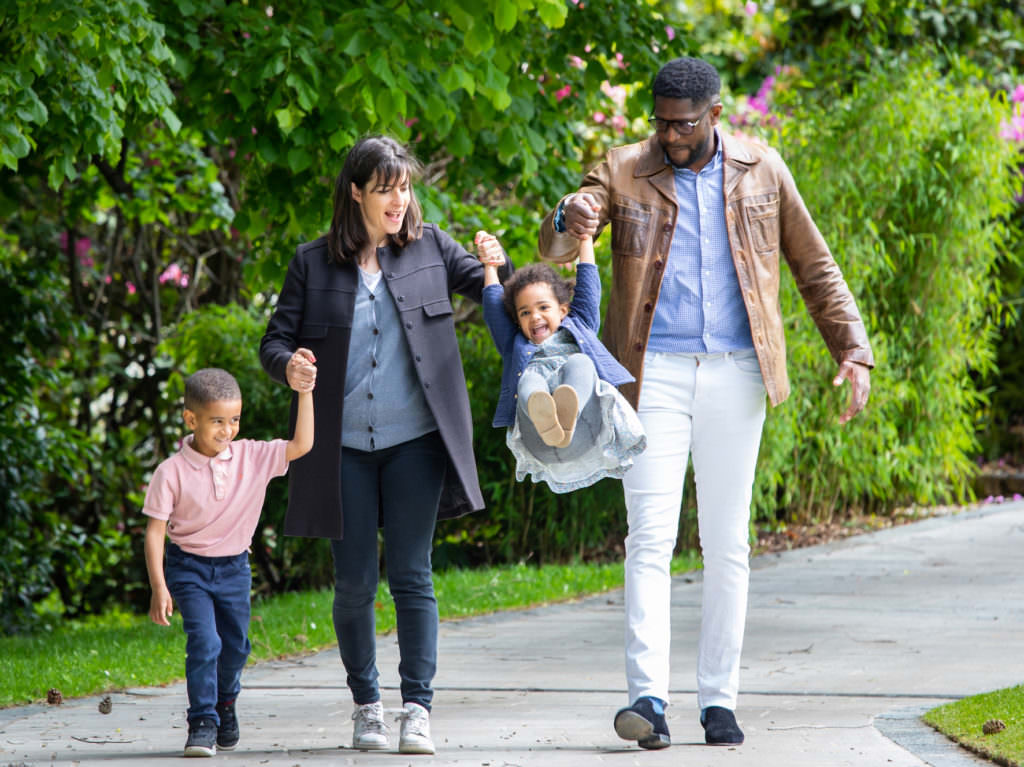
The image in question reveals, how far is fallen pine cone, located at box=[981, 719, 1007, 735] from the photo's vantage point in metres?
4.21

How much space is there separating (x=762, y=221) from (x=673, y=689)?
1.80m

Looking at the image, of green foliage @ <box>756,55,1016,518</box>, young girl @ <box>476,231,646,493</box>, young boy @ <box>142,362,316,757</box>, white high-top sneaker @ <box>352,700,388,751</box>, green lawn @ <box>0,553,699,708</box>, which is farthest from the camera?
green foliage @ <box>756,55,1016,518</box>

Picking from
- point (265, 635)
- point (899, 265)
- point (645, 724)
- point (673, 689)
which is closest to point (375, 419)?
point (645, 724)

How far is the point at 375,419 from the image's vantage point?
13.8ft

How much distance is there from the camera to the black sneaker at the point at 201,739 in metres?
4.14

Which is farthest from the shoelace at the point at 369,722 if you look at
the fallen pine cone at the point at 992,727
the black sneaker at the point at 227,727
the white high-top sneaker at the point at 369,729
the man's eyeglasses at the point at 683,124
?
the man's eyeglasses at the point at 683,124

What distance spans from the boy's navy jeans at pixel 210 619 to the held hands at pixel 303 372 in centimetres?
57

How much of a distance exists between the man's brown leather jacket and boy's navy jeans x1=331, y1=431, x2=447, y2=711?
0.66m

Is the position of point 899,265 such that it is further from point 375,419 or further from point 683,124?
point 375,419

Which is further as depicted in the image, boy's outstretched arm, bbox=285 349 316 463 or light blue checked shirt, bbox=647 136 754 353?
light blue checked shirt, bbox=647 136 754 353

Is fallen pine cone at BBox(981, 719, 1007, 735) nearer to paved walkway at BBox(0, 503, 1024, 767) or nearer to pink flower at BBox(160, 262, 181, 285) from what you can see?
paved walkway at BBox(0, 503, 1024, 767)

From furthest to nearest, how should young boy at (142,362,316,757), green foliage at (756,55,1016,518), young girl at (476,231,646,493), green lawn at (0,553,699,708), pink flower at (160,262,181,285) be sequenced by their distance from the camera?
pink flower at (160,262,181,285), green foliage at (756,55,1016,518), green lawn at (0,553,699,708), young boy at (142,362,316,757), young girl at (476,231,646,493)

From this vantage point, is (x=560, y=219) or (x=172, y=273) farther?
(x=172, y=273)

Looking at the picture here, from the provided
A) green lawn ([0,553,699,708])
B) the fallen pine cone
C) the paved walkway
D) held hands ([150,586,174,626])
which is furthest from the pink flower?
the fallen pine cone
